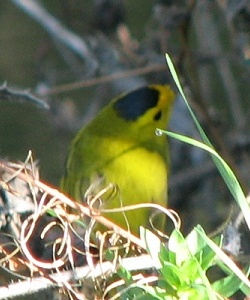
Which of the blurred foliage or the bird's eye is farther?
the bird's eye

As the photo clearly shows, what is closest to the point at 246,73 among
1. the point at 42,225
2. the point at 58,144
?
the point at 42,225

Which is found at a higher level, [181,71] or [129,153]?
[181,71]

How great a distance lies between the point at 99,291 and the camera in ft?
2.92

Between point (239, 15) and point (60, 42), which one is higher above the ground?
point (60, 42)

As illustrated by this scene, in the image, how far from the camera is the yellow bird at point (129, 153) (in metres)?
1.80

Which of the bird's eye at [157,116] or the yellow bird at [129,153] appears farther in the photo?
the bird's eye at [157,116]

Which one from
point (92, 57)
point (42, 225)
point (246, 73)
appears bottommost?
point (42, 225)

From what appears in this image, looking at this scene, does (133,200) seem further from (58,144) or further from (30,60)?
(30,60)

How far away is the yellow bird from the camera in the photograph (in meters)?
1.80

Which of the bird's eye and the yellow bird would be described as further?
the bird's eye

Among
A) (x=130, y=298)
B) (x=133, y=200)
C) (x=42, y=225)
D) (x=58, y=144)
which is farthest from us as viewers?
(x=58, y=144)

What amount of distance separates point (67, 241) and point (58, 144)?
195 centimetres

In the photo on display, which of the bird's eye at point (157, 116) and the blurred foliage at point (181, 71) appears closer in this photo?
the blurred foliage at point (181, 71)

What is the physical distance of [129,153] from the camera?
191 centimetres
